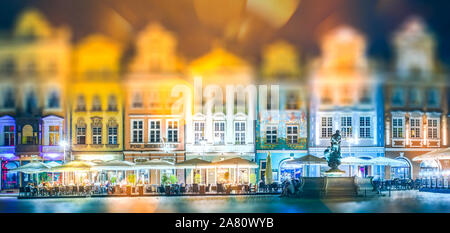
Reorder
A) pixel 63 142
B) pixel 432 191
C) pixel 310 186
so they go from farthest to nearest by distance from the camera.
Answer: pixel 63 142 < pixel 432 191 < pixel 310 186

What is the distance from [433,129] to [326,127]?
779 centimetres

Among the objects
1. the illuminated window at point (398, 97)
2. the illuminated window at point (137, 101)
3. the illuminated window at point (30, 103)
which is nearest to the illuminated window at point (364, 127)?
the illuminated window at point (398, 97)

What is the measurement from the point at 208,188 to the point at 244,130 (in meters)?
9.55

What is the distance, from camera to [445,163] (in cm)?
5053

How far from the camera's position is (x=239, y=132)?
166 ft

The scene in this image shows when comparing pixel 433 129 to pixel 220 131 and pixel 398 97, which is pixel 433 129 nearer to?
pixel 398 97

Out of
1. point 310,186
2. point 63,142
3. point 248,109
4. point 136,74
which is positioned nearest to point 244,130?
point 248,109

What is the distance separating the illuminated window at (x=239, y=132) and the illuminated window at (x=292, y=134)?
321cm

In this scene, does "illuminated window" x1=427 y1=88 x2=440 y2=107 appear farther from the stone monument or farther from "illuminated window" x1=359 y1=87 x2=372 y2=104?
the stone monument

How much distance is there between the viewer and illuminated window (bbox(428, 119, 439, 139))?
167ft

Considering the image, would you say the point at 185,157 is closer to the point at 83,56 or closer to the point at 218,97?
the point at 218,97

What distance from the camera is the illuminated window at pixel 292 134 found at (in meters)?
50.7

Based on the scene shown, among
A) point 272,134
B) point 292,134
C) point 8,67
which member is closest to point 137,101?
point 8,67

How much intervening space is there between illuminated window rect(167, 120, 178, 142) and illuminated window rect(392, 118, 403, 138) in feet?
51.4
